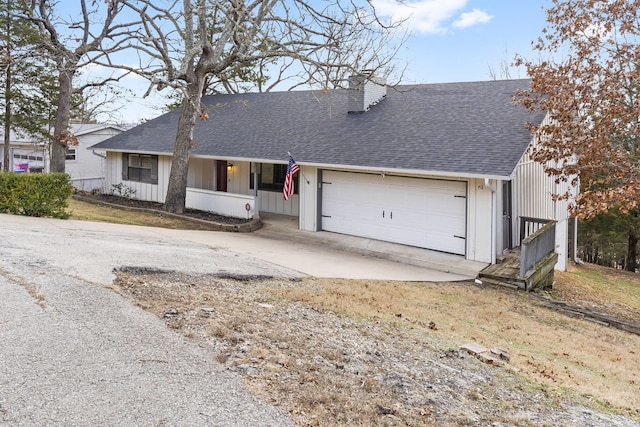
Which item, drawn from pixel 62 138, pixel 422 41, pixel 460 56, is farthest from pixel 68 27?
pixel 460 56

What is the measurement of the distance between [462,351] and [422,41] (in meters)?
16.0

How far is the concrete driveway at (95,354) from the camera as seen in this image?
149 inches

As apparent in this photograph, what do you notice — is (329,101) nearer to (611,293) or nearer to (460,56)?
(460,56)

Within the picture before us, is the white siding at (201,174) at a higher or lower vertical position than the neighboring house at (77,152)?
lower

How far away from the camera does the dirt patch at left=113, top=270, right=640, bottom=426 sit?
434 cm

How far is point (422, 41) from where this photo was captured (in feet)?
64.5

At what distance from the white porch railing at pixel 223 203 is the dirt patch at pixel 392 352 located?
27.7 ft

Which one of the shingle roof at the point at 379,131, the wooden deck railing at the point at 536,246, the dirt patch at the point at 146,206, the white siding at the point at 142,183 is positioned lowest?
the wooden deck railing at the point at 536,246

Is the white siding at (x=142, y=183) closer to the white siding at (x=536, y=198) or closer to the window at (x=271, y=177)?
the window at (x=271, y=177)

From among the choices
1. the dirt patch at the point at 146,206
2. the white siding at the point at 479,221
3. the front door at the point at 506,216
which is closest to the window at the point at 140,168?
the dirt patch at the point at 146,206

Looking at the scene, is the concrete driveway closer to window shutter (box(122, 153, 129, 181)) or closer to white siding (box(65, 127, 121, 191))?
window shutter (box(122, 153, 129, 181))

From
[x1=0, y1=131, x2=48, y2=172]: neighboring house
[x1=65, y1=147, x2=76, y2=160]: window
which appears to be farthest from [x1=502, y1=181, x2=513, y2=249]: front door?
[x1=0, y1=131, x2=48, y2=172]: neighboring house

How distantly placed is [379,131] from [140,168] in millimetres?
11101

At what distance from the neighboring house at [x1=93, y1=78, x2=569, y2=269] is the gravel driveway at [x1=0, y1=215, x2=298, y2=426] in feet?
28.8
